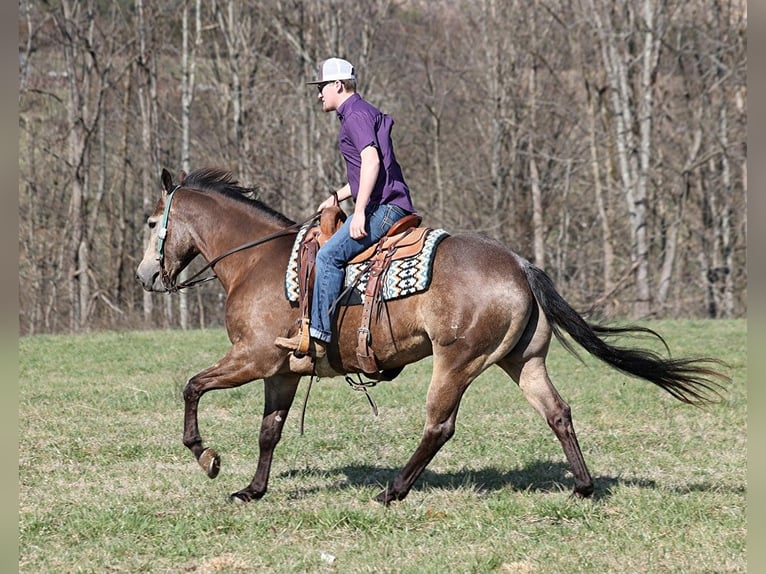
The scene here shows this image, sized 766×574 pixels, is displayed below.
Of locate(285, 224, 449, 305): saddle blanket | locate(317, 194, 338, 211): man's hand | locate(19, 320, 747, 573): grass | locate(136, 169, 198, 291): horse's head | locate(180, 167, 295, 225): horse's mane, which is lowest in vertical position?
locate(19, 320, 747, 573): grass

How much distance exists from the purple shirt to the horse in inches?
20.4

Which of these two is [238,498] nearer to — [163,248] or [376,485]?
[376,485]

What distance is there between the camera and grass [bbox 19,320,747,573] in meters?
5.50

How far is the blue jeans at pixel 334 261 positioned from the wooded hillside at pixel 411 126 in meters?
20.1

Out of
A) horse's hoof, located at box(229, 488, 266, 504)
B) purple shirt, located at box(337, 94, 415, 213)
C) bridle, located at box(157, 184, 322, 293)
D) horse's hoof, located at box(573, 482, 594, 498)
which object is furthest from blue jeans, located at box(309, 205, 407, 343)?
horse's hoof, located at box(573, 482, 594, 498)

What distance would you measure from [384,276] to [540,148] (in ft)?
80.4

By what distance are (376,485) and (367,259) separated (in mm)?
1759

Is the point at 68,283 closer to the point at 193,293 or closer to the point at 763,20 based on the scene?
the point at 193,293

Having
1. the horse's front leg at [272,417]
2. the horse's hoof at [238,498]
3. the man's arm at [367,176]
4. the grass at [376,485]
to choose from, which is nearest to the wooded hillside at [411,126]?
the grass at [376,485]

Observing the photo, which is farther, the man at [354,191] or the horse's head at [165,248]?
the horse's head at [165,248]

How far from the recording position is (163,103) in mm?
31203

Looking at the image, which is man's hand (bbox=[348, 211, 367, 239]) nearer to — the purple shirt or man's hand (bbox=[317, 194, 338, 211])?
the purple shirt

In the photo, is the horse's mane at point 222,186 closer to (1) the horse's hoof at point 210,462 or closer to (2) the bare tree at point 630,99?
(1) the horse's hoof at point 210,462

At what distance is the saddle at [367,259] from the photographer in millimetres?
6543
